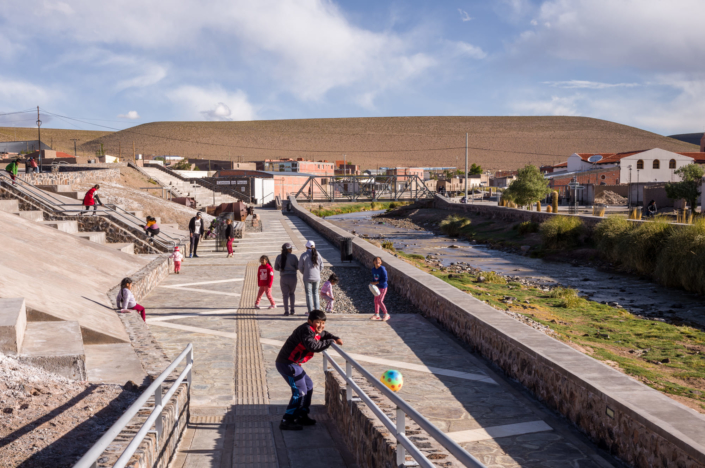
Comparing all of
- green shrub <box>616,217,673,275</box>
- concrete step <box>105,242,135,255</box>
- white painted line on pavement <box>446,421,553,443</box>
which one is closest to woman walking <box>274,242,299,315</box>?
white painted line on pavement <box>446,421,553,443</box>

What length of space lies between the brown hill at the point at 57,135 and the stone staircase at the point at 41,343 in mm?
168613

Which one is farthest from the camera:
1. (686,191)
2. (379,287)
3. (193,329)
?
(686,191)

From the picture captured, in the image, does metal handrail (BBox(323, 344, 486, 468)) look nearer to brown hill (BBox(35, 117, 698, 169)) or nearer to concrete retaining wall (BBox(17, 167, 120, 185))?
concrete retaining wall (BBox(17, 167, 120, 185))

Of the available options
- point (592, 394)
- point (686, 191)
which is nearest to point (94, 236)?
point (592, 394)

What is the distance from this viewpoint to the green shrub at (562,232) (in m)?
27.6

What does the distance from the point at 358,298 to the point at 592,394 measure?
8761mm

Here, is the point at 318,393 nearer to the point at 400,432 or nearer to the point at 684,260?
the point at 400,432

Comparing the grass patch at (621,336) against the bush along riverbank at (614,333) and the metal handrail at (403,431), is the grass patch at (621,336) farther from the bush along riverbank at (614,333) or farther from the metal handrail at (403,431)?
the metal handrail at (403,431)

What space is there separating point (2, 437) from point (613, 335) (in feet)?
Result: 36.3

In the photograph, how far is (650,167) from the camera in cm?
6569

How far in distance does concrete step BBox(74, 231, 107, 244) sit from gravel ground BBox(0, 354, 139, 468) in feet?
42.6

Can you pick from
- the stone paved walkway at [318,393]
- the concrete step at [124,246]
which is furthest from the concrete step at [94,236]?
the stone paved walkway at [318,393]

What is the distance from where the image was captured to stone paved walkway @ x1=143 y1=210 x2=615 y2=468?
5.50 meters

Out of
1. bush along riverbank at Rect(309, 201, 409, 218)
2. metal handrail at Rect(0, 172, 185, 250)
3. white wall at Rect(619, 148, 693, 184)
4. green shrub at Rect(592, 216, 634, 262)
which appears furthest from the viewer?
bush along riverbank at Rect(309, 201, 409, 218)
